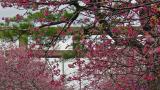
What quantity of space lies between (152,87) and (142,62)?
67.9 inches

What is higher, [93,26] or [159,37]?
[159,37]

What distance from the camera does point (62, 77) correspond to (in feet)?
29.1

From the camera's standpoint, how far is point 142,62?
823 cm

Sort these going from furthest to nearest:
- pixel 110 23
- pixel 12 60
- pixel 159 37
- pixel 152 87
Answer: pixel 12 60 → pixel 152 87 → pixel 110 23 → pixel 159 37

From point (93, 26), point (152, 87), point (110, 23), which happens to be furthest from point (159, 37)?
point (152, 87)

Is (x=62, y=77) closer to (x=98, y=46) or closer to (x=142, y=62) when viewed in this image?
(x=98, y=46)

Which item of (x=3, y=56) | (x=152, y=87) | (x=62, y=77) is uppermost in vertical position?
(x=62, y=77)

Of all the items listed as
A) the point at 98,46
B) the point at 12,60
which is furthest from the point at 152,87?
the point at 12,60

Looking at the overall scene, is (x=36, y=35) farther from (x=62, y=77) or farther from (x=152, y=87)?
(x=152, y=87)

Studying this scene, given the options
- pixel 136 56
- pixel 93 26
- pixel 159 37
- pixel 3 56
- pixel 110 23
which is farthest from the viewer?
pixel 3 56

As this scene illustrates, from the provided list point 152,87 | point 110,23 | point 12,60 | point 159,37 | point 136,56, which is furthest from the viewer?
point 12,60

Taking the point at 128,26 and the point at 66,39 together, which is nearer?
the point at 128,26

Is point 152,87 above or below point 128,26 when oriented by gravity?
below

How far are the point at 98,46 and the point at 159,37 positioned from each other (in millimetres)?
3078
